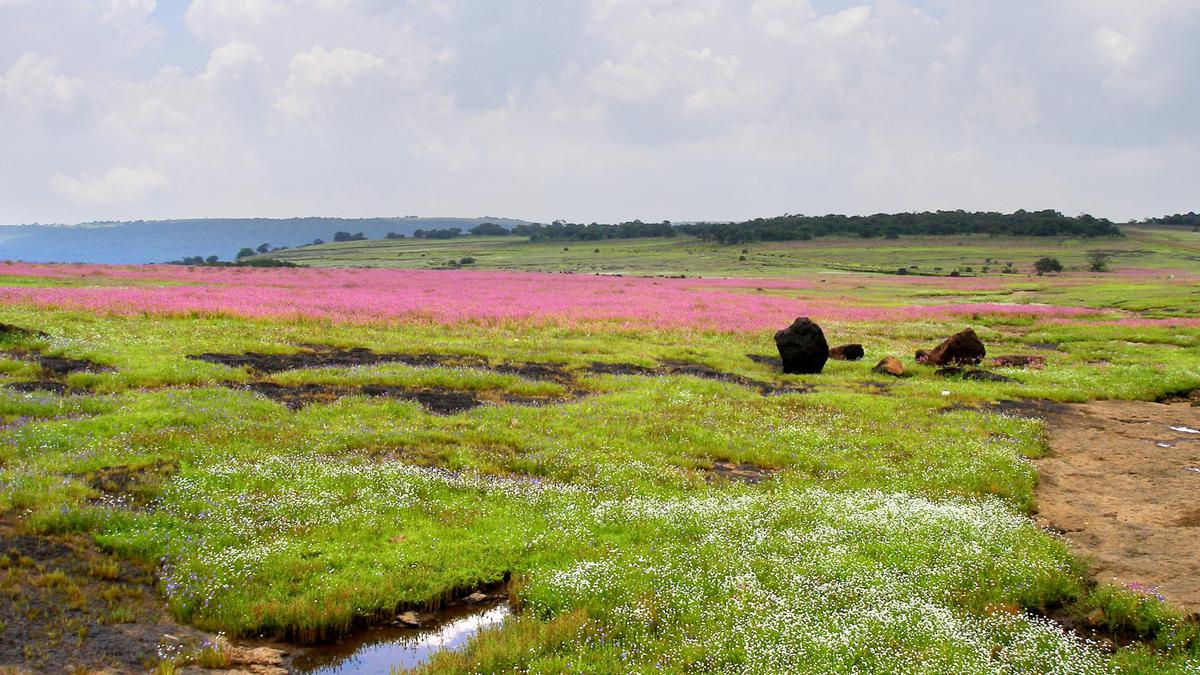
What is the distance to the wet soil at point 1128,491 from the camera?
1078 centimetres

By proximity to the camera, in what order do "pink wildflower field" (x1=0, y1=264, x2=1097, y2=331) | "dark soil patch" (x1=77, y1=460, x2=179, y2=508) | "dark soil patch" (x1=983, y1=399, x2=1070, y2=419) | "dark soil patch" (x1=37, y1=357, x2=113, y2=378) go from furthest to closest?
"pink wildflower field" (x1=0, y1=264, x2=1097, y2=331), "dark soil patch" (x1=983, y1=399, x2=1070, y2=419), "dark soil patch" (x1=37, y1=357, x2=113, y2=378), "dark soil patch" (x1=77, y1=460, x2=179, y2=508)

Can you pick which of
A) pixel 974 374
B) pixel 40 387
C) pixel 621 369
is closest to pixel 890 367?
pixel 974 374

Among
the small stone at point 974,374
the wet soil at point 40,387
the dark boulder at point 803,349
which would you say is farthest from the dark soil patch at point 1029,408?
the wet soil at point 40,387

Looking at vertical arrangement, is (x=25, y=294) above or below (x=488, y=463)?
above

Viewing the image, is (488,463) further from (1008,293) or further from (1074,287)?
(1074,287)

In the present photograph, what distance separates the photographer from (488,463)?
15430 mm

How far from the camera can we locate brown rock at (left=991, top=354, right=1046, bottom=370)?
3186 cm

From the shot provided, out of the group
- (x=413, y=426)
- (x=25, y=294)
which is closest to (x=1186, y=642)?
(x=413, y=426)

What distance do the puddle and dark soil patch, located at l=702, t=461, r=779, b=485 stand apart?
6834 mm

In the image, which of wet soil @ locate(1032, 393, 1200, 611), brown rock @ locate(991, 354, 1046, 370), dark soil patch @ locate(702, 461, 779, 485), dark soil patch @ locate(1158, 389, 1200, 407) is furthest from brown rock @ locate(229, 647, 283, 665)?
brown rock @ locate(991, 354, 1046, 370)

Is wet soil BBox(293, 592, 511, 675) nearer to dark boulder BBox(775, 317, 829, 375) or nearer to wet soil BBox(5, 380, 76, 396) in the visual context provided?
wet soil BBox(5, 380, 76, 396)

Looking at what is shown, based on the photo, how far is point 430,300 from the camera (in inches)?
1865

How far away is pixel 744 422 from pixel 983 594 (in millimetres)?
10162

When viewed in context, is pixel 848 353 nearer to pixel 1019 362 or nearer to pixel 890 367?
pixel 890 367
